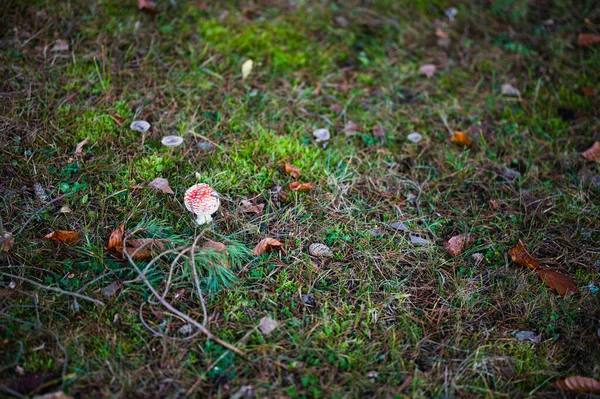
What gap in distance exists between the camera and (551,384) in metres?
2.27

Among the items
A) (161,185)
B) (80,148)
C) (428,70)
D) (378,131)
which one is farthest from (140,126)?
(428,70)

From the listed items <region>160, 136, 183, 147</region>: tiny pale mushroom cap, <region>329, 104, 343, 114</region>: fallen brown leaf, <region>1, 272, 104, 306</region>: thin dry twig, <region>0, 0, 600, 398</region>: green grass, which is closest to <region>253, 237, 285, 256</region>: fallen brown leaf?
<region>0, 0, 600, 398</region>: green grass

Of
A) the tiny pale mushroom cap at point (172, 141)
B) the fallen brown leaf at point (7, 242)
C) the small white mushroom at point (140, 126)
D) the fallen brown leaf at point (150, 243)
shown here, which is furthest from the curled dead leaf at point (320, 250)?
the fallen brown leaf at point (7, 242)

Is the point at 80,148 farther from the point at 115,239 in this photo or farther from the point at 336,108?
the point at 336,108

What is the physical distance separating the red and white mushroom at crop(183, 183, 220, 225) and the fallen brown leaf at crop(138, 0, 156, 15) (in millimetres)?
2098

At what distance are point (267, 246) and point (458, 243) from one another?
1166mm

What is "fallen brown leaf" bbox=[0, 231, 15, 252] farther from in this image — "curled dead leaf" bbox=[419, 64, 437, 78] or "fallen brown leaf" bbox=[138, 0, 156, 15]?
"curled dead leaf" bbox=[419, 64, 437, 78]

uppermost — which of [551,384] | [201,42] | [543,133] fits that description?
[201,42]

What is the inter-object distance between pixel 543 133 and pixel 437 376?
2315 mm

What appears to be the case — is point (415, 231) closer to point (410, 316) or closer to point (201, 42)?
point (410, 316)

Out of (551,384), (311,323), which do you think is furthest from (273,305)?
(551,384)

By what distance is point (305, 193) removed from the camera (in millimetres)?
3107

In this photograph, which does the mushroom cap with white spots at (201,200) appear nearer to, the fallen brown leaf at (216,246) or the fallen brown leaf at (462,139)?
the fallen brown leaf at (216,246)

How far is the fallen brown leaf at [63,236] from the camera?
2.61 m
